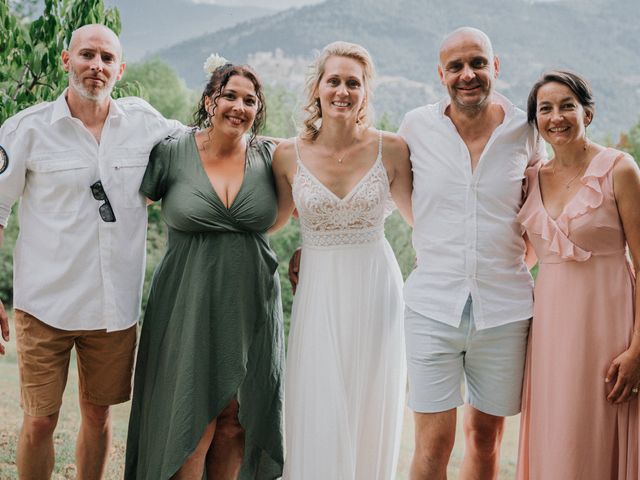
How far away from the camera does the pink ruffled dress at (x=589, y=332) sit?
2.38 metres

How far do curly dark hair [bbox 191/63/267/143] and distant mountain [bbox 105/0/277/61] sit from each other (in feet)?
72.6

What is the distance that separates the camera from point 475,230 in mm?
2547

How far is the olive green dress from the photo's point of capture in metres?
2.68

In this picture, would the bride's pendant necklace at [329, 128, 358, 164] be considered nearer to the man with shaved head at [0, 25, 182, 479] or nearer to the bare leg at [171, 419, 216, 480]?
the man with shaved head at [0, 25, 182, 479]

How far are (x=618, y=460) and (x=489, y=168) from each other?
1051 mm

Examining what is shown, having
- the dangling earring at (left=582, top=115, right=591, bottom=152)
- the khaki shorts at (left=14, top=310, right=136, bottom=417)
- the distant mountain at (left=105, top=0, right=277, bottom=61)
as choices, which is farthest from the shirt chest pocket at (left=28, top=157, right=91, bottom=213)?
the distant mountain at (left=105, top=0, right=277, bottom=61)

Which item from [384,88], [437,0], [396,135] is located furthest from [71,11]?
[437,0]

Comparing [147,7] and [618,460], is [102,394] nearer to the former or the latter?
[618,460]

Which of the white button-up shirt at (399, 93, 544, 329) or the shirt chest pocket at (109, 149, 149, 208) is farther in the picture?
the shirt chest pocket at (109, 149, 149, 208)

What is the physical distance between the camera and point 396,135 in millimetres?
2814

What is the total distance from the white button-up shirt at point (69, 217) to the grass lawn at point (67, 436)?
1538 mm

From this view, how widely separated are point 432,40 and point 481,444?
20.6 meters

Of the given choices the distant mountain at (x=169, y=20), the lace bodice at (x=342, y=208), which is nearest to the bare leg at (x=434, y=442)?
the lace bodice at (x=342, y=208)

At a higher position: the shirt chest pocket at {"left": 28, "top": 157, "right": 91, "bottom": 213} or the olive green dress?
the shirt chest pocket at {"left": 28, "top": 157, "right": 91, "bottom": 213}
